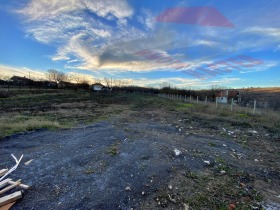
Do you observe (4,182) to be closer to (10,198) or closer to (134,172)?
(10,198)

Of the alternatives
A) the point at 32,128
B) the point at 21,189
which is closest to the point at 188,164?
the point at 21,189

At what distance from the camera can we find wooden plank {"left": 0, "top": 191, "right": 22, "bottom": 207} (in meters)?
2.27

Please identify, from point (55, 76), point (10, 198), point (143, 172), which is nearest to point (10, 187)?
point (10, 198)

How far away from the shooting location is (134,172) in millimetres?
3188

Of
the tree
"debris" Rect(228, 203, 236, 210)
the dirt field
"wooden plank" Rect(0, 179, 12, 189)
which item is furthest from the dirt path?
the tree

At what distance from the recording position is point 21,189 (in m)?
2.65

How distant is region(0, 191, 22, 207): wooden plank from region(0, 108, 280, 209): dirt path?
0.10m

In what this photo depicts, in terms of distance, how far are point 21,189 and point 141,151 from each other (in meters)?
2.51

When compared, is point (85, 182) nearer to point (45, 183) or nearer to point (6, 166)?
point (45, 183)

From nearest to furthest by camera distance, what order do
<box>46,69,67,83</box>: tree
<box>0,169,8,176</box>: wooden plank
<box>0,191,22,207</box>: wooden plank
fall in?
<box>0,191,22,207</box>: wooden plank
<box>0,169,8,176</box>: wooden plank
<box>46,69,67,83</box>: tree

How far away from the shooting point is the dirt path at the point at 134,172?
8.11ft

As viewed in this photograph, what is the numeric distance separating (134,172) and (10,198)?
1.94 metres

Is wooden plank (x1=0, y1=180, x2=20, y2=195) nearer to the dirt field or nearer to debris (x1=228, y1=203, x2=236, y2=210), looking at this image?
the dirt field

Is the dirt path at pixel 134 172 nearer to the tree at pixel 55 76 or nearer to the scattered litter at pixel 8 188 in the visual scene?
the scattered litter at pixel 8 188
